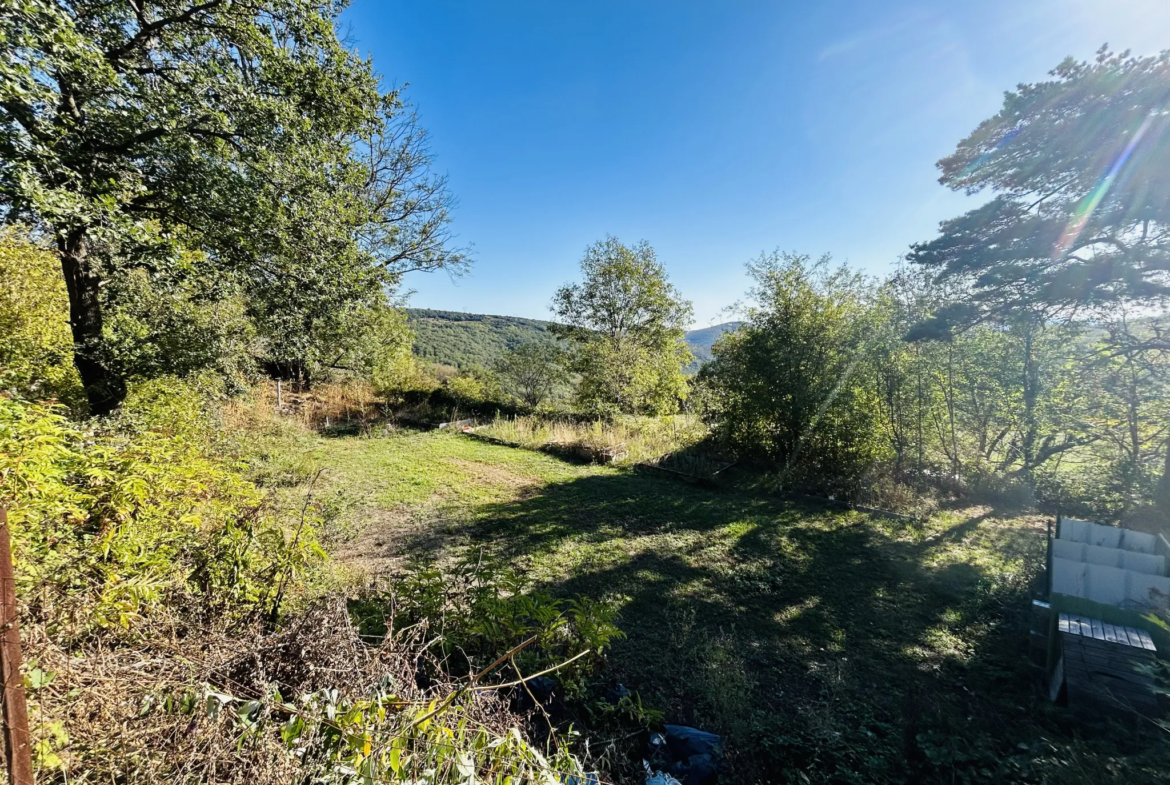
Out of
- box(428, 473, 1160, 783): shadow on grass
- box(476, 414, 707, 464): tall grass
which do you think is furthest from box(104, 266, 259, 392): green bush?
box(476, 414, 707, 464): tall grass

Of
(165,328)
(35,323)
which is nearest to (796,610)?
(165,328)

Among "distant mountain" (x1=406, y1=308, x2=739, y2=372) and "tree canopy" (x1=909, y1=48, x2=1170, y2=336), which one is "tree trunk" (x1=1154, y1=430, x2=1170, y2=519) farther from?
"distant mountain" (x1=406, y1=308, x2=739, y2=372)

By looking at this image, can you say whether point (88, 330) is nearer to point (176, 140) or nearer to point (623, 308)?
point (176, 140)

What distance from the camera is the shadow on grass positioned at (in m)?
2.21

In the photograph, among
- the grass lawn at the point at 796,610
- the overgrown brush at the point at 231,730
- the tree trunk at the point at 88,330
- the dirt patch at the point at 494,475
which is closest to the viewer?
the overgrown brush at the point at 231,730

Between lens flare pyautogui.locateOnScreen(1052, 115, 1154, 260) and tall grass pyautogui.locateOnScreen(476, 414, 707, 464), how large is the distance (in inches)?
238

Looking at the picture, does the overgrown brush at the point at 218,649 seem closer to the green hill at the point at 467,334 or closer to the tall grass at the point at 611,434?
the tall grass at the point at 611,434

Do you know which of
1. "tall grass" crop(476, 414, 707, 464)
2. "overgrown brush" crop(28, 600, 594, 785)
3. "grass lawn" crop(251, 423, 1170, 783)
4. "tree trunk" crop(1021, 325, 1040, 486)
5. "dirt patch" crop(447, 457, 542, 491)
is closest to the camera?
"overgrown brush" crop(28, 600, 594, 785)

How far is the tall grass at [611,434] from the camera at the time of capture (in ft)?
30.1

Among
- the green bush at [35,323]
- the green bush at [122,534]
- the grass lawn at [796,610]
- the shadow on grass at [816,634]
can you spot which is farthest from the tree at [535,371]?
the green bush at [122,534]

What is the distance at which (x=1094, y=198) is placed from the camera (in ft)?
13.2

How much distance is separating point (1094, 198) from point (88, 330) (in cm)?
1069

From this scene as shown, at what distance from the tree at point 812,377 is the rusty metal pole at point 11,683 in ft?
24.8

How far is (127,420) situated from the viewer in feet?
13.3
